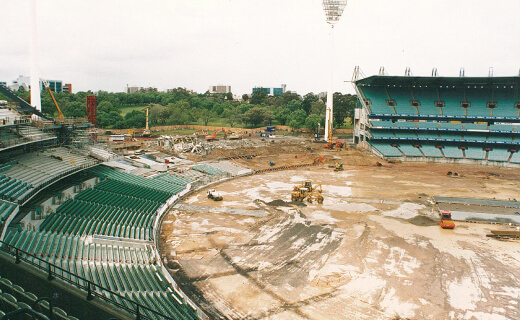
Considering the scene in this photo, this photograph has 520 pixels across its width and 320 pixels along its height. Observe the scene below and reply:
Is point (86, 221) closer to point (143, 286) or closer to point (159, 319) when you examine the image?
point (143, 286)

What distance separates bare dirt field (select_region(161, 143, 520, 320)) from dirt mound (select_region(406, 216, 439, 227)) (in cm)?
9

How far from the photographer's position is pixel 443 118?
250ft

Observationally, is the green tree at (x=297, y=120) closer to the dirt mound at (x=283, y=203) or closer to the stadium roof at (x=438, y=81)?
the stadium roof at (x=438, y=81)

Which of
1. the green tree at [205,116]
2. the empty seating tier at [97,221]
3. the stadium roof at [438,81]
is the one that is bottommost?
the empty seating tier at [97,221]

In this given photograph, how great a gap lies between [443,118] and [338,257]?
199ft

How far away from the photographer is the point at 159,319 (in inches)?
624

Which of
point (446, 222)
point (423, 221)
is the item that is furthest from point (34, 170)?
point (446, 222)

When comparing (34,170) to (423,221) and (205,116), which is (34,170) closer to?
(423,221)

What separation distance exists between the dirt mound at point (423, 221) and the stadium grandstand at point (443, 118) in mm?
37096

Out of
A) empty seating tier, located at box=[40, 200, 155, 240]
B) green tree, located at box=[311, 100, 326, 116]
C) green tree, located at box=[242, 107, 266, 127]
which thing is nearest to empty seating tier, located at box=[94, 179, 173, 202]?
empty seating tier, located at box=[40, 200, 155, 240]

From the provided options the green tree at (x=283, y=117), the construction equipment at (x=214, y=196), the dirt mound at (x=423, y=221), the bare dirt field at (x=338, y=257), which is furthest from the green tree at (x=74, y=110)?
the dirt mound at (x=423, y=221)

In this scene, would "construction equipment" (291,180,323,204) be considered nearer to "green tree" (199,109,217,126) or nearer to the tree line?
the tree line

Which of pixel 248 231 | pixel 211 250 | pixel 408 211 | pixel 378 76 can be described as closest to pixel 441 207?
pixel 408 211

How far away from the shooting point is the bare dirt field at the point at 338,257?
67.9 feet
